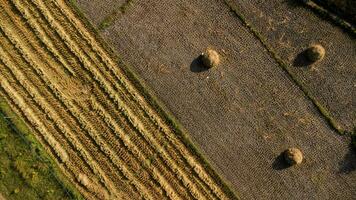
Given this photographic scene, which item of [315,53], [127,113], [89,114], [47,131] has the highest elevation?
[47,131]

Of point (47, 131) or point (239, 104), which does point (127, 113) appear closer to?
point (47, 131)

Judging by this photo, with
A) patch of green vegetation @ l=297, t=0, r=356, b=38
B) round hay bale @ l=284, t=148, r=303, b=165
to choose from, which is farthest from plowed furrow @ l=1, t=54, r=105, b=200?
patch of green vegetation @ l=297, t=0, r=356, b=38

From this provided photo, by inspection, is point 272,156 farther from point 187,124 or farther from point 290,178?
point 187,124

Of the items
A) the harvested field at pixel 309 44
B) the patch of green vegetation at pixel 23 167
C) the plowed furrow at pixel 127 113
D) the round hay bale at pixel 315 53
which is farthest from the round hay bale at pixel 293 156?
the patch of green vegetation at pixel 23 167

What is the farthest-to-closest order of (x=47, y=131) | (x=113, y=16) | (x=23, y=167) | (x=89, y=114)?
(x=113, y=16) < (x=89, y=114) < (x=47, y=131) < (x=23, y=167)

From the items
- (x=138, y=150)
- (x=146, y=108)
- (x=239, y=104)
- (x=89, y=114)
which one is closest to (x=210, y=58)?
(x=239, y=104)

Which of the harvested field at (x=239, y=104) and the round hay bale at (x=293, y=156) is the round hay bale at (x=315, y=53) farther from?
the round hay bale at (x=293, y=156)
